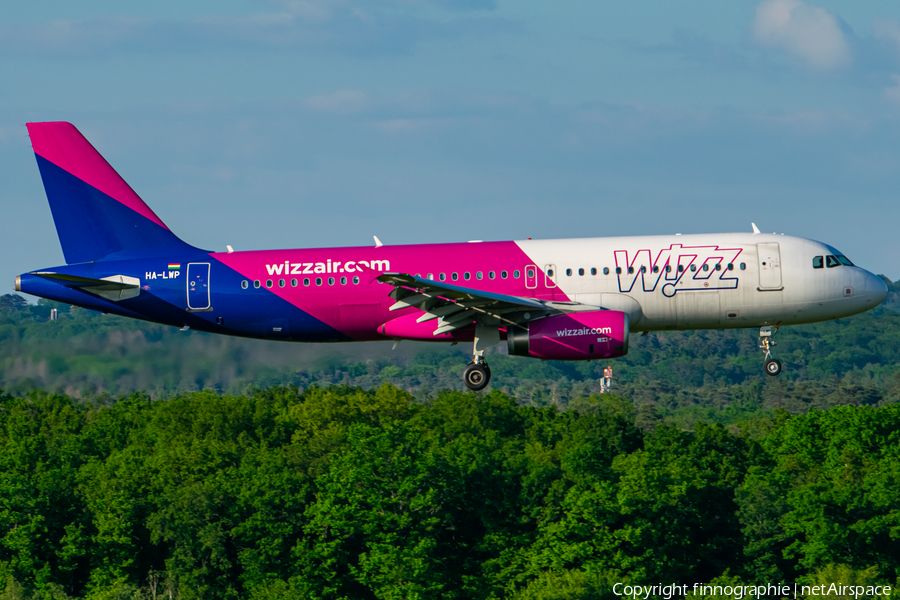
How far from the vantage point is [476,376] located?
4772 centimetres

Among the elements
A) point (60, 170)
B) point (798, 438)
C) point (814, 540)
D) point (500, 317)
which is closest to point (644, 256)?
point (500, 317)

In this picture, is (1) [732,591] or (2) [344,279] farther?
(1) [732,591]

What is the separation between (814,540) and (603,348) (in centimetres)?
4095

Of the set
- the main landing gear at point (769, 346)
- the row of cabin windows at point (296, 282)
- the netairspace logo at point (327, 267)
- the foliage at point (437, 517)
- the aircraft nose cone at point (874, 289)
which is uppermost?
the netairspace logo at point (327, 267)

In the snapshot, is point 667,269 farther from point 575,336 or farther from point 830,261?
point 830,261

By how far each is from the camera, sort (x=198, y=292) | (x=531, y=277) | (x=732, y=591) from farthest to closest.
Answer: (x=732, y=591) → (x=198, y=292) → (x=531, y=277)

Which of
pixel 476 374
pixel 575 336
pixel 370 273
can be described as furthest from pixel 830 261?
pixel 370 273

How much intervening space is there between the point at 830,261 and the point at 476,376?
541 inches

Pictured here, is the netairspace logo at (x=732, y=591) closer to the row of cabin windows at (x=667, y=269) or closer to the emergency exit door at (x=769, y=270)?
the emergency exit door at (x=769, y=270)

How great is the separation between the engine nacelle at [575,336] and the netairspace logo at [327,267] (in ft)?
18.9

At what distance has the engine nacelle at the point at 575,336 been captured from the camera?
45.2 m

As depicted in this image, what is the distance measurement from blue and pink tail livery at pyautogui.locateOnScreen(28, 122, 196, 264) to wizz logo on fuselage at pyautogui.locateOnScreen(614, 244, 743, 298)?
666 inches

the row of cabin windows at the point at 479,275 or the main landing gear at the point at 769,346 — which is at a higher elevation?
the row of cabin windows at the point at 479,275

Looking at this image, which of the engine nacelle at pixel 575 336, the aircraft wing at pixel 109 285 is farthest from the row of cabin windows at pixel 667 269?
the aircraft wing at pixel 109 285
